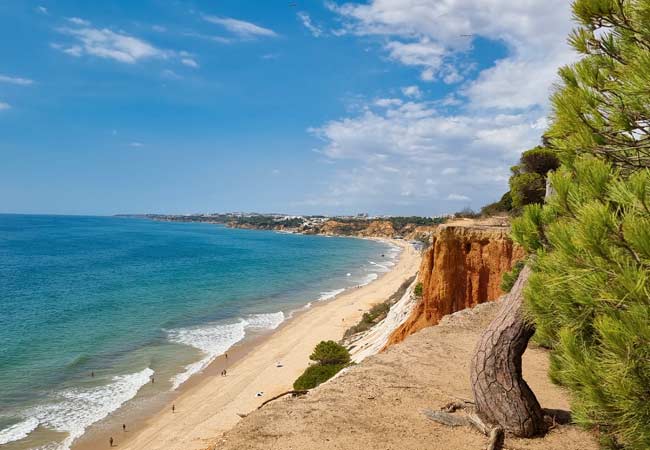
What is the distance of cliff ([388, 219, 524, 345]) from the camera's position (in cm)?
1936

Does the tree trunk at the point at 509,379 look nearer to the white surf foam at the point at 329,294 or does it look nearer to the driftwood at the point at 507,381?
the driftwood at the point at 507,381

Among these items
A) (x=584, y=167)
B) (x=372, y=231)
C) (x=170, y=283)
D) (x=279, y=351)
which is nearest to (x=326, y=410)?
(x=584, y=167)

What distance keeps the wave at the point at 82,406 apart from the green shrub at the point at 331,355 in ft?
33.5

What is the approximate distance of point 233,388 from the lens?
25328mm

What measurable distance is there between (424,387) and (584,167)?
5.99 metres

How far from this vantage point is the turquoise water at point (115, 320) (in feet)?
75.4

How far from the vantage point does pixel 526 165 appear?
83.5ft

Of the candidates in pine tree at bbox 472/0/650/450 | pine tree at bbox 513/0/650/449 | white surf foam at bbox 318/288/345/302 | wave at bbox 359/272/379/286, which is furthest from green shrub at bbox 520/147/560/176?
wave at bbox 359/272/379/286

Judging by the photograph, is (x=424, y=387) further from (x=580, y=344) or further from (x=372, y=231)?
(x=372, y=231)

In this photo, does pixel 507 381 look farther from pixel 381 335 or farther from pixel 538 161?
pixel 538 161

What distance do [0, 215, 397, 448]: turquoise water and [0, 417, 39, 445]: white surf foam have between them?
0.04m

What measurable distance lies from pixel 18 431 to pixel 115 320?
1920cm

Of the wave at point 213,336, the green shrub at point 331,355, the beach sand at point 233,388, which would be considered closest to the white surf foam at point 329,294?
the beach sand at point 233,388

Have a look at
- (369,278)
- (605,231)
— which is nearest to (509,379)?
(605,231)
